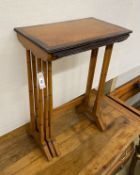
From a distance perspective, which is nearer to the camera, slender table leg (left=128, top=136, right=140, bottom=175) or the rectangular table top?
the rectangular table top

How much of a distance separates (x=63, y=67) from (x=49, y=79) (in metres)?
0.45

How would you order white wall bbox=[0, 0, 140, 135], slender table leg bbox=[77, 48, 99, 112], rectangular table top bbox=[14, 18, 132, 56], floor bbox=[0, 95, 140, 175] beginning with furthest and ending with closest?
slender table leg bbox=[77, 48, 99, 112] → floor bbox=[0, 95, 140, 175] → white wall bbox=[0, 0, 140, 135] → rectangular table top bbox=[14, 18, 132, 56]

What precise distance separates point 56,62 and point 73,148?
63cm

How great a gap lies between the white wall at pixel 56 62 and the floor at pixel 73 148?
0.15 metres

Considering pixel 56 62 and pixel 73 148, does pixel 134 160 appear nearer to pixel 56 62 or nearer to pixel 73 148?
pixel 73 148

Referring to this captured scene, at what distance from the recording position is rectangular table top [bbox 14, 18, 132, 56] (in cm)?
84

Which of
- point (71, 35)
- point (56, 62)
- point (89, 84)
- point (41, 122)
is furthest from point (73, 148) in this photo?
point (71, 35)

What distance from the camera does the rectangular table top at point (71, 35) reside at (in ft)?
2.77

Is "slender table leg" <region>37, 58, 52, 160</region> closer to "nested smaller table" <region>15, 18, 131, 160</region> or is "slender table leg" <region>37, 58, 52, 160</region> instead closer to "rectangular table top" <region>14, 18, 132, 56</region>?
"nested smaller table" <region>15, 18, 131, 160</region>

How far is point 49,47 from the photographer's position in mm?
801

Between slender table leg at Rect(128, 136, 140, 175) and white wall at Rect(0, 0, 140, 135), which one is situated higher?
white wall at Rect(0, 0, 140, 135)

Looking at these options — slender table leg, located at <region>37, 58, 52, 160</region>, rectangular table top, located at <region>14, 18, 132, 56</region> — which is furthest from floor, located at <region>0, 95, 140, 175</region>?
rectangular table top, located at <region>14, 18, 132, 56</region>

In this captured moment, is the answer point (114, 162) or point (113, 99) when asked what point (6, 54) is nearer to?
point (114, 162)

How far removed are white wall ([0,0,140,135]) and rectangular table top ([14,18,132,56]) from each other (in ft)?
0.22
